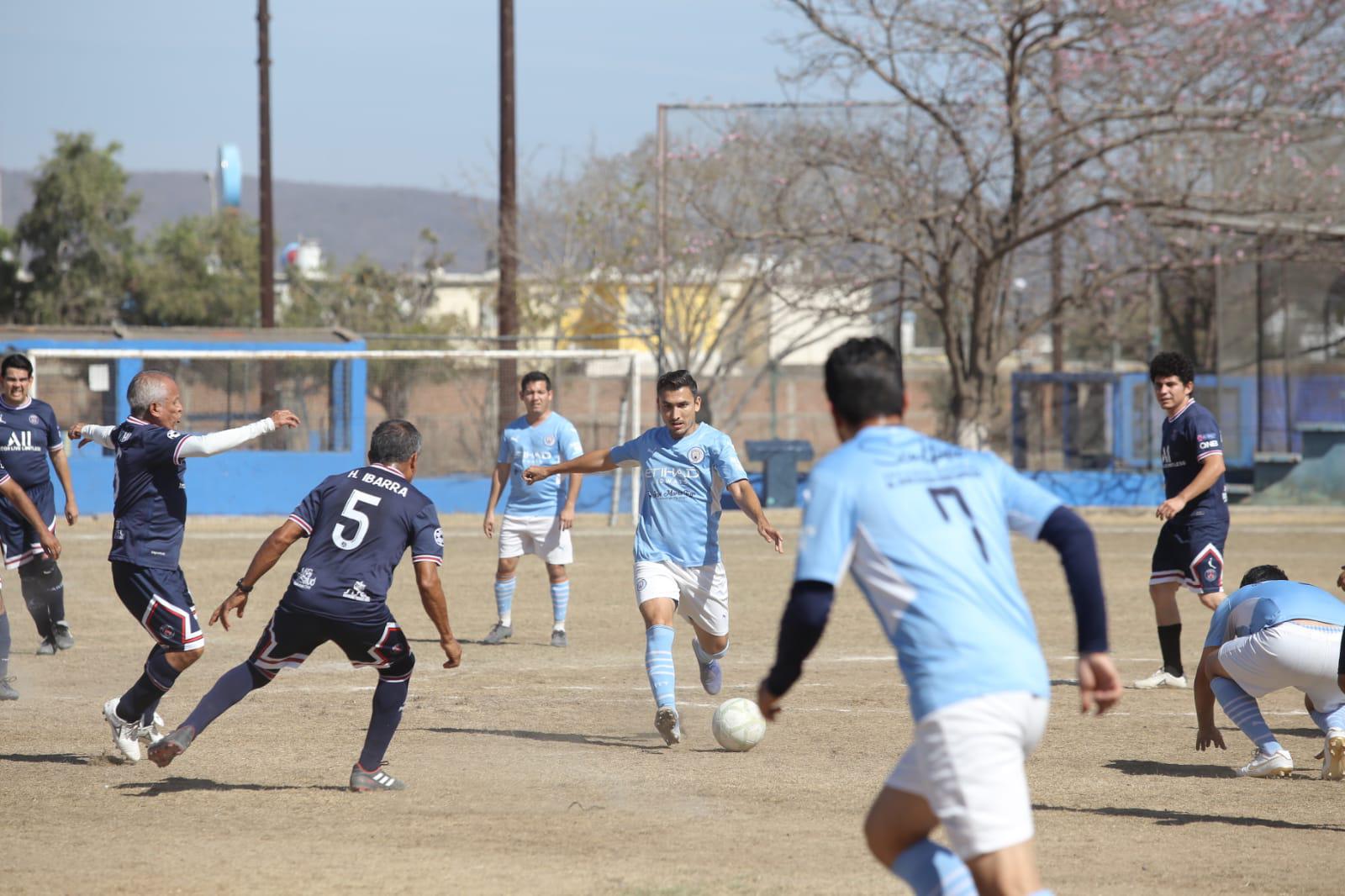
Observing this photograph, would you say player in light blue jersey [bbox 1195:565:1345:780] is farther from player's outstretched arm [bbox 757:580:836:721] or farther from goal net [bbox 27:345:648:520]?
goal net [bbox 27:345:648:520]

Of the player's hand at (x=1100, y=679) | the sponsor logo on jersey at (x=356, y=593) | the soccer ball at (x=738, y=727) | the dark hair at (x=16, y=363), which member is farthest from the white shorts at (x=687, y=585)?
the dark hair at (x=16, y=363)

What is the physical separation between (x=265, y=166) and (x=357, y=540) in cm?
2438

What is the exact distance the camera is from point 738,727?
739 centimetres

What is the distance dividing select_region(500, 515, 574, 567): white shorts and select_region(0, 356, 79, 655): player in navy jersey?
10.4ft

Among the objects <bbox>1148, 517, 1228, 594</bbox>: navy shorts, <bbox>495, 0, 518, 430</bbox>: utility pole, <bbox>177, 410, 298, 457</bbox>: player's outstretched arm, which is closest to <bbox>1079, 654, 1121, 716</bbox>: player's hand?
<bbox>177, 410, 298, 457</bbox>: player's outstretched arm

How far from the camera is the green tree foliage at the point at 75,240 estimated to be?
39.7 meters

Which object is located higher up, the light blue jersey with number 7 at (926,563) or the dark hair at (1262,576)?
the light blue jersey with number 7 at (926,563)

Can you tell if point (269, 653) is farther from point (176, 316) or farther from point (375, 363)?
point (176, 316)

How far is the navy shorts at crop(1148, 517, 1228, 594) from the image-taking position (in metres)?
9.17

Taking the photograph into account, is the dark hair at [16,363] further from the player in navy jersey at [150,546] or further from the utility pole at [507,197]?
the utility pole at [507,197]

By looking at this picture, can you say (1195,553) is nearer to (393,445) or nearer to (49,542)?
(393,445)

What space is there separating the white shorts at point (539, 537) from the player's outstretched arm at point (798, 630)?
25.4 ft

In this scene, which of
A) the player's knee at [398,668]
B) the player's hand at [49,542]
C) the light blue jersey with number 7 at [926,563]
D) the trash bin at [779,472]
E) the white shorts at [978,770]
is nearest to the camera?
the white shorts at [978,770]

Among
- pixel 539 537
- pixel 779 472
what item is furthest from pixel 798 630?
pixel 779 472
